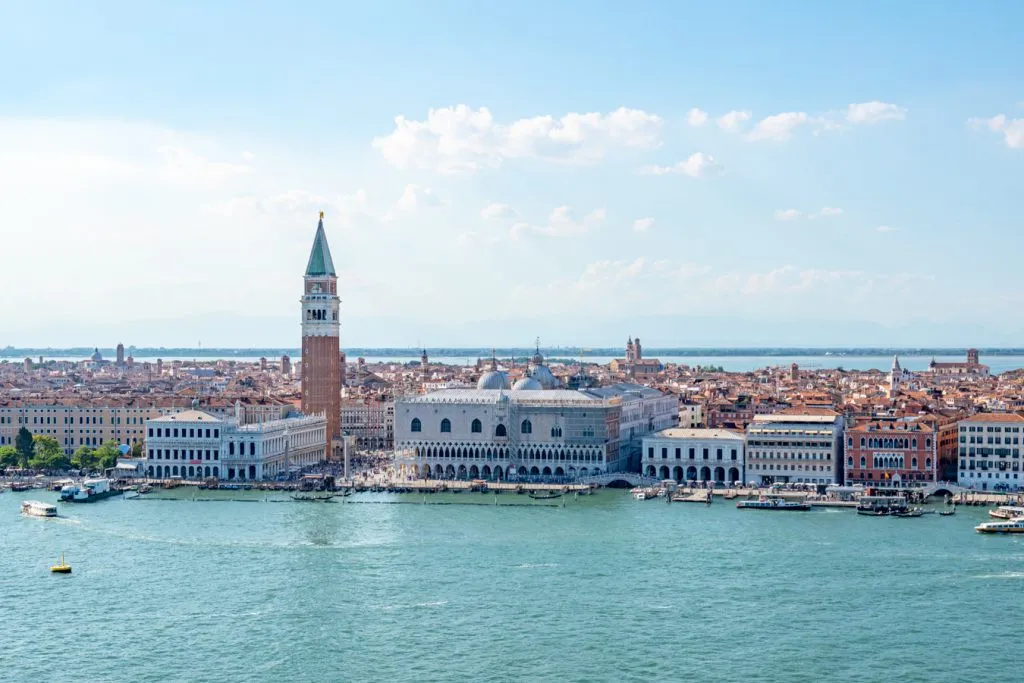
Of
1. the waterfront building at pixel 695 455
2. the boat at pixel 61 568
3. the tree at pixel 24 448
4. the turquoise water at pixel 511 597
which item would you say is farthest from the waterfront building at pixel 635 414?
the boat at pixel 61 568

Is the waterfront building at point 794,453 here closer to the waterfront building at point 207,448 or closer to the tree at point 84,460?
the waterfront building at point 207,448

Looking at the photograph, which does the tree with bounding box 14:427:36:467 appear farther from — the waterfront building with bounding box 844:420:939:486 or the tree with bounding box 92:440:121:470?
the waterfront building with bounding box 844:420:939:486

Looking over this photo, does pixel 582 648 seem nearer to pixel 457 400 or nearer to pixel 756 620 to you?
pixel 756 620

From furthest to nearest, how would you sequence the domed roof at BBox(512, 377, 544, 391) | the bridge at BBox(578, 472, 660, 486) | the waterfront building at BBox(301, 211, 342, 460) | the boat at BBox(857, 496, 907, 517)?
the waterfront building at BBox(301, 211, 342, 460) < the domed roof at BBox(512, 377, 544, 391) < the bridge at BBox(578, 472, 660, 486) < the boat at BBox(857, 496, 907, 517)

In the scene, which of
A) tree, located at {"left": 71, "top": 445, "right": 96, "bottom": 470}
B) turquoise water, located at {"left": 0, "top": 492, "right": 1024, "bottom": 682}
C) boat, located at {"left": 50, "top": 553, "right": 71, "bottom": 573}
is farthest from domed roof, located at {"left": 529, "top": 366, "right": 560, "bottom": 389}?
boat, located at {"left": 50, "top": 553, "right": 71, "bottom": 573}

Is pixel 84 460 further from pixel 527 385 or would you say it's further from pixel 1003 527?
pixel 1003 527

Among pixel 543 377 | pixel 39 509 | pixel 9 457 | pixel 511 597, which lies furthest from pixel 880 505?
pixel 9 457
